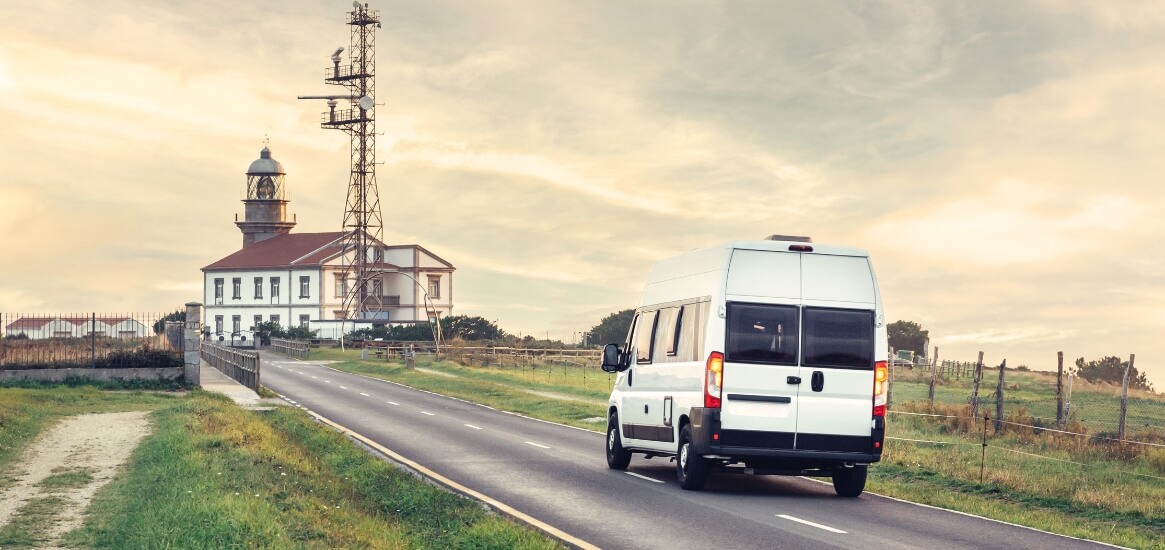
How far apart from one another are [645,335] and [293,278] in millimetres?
94006

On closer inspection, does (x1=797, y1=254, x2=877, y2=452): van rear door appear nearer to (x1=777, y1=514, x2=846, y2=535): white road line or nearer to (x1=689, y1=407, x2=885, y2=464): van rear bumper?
(x1=689, y1=407, x2=885, y2=464): van rear bumper

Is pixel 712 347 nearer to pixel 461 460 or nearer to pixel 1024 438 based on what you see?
pixel 461 460

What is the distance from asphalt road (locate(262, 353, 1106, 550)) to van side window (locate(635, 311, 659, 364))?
1.90m

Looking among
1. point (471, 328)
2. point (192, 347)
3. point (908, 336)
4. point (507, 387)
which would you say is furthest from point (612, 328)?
point (192, 347)

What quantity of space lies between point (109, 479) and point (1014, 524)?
1289cm

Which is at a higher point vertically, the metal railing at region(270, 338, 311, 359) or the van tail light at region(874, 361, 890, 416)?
the van tail light at region(874, 361, 890, 416)

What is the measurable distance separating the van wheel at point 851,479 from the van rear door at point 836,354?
941mm

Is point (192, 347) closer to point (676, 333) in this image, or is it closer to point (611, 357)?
point (611, 357)

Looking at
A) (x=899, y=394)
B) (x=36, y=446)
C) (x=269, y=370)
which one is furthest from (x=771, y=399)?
(x=269, y=370)

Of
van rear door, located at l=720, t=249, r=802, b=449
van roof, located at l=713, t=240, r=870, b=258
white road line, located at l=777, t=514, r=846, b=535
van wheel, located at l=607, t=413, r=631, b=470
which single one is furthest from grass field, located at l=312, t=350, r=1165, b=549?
van roof, located at l=713, t=240, r=870, b=258

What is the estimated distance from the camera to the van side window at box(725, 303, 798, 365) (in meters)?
15.5

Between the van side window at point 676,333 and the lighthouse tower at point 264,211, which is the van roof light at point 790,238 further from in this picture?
the lighthouse tower at point 264,211

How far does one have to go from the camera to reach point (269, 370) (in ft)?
186

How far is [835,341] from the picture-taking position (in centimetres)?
1573
